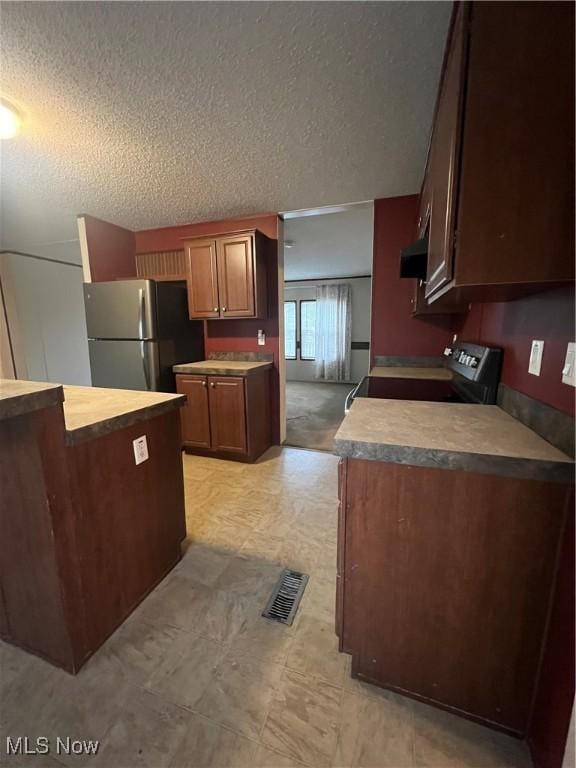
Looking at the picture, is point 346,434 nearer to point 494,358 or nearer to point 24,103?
point 494,358

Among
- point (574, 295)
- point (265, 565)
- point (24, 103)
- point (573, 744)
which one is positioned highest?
point (24, 103)

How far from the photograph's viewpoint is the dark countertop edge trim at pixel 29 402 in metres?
0.82

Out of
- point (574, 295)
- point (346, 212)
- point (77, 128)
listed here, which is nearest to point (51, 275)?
point (77, 128)

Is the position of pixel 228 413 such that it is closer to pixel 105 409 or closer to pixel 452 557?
pixel 105 409

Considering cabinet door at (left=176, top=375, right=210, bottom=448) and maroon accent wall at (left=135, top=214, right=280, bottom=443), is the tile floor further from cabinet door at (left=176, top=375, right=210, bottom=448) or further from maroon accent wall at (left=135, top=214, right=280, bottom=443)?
maroon accent wall at (left=135, top=214, right=280, bottom=443)

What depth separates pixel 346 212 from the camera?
323 centimetres

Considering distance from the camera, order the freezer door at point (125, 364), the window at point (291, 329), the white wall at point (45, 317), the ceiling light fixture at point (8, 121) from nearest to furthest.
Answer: the ceiling light fixture at point (8, 121)
the freezer door at point (125, 364)
the white wall at point (45, 317)
the window at point (291, 329)

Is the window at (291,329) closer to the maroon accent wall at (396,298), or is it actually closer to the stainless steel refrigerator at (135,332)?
the stainless steel refrigerator at (135,332)

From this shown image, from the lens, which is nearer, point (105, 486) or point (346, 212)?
point (105, 486)

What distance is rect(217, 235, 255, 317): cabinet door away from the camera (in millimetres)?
2941

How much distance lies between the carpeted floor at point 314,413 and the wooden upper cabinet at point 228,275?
5.16 feet

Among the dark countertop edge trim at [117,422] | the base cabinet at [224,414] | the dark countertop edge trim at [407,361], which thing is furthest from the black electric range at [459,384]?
the base cabinet at [224,414]

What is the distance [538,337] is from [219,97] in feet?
6.03

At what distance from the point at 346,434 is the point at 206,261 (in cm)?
271
